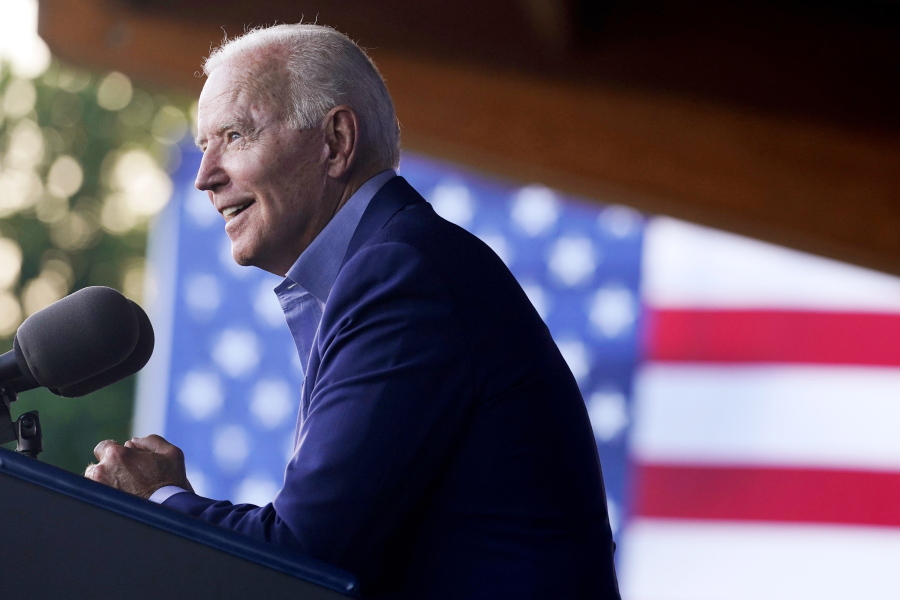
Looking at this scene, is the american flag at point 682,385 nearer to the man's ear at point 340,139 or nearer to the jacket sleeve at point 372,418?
the man's ear at point 340,139

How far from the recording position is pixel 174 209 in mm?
4133

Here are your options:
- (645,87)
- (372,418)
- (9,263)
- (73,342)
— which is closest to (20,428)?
(73,342)

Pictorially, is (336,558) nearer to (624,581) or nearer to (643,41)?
(643,41)

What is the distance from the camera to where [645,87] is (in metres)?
2.92

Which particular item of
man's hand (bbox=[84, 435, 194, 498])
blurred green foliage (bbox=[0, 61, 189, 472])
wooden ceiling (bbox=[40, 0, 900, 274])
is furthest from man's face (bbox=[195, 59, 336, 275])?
blurred green foliage (bbox=[0, 61, 189, 472])

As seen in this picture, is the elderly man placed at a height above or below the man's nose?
below

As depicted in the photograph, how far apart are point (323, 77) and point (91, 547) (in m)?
0.79

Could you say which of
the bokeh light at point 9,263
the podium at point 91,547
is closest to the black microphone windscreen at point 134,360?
the podium at point 91,547

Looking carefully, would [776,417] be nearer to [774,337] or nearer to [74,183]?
[774,337]

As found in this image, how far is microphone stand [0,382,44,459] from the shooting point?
3.54 feet

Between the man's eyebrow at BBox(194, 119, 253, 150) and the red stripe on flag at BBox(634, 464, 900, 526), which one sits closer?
the man's eyebrow at BBox(194, 119, 253, 150)

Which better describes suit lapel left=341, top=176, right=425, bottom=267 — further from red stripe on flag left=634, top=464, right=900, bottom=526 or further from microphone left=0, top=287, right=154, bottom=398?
red stripe on flag left=634, top=464, right=900, bottom=526

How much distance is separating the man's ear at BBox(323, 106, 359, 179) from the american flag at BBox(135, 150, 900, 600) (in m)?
2.13

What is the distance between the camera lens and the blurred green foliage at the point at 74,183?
1564 cm
